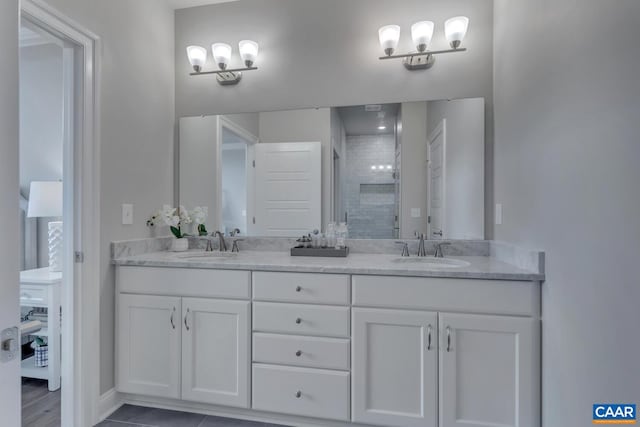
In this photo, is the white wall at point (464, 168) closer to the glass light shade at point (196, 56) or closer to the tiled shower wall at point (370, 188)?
the tiled shower wall at point (370, 188)

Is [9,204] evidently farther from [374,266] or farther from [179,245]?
[179,245]

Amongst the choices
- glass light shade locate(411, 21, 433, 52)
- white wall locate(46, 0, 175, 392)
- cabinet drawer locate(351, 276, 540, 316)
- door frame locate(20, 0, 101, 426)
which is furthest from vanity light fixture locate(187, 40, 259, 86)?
cabinet drawer locate(351, 276, 540, 316)

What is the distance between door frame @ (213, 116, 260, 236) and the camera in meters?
2.41

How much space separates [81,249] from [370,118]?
1843 mm

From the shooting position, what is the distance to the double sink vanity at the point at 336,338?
152cm

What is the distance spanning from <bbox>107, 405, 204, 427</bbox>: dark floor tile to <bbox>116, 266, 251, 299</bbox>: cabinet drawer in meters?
0.67

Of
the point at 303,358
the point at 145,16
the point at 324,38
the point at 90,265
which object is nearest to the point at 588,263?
the point at 303,358

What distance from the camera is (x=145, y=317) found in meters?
1.91

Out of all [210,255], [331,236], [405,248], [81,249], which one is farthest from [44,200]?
[405,248]

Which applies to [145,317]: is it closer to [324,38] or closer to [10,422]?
[10,422]

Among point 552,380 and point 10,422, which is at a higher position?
point 10,422

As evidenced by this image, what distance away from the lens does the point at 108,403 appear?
189 centimetres

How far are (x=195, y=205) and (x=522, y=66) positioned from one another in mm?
2183

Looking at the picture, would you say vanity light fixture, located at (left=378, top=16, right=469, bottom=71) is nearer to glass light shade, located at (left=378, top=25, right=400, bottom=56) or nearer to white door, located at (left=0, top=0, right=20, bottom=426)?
glass light shade, located at (left=378, top=25, right=400, bottom=56)
